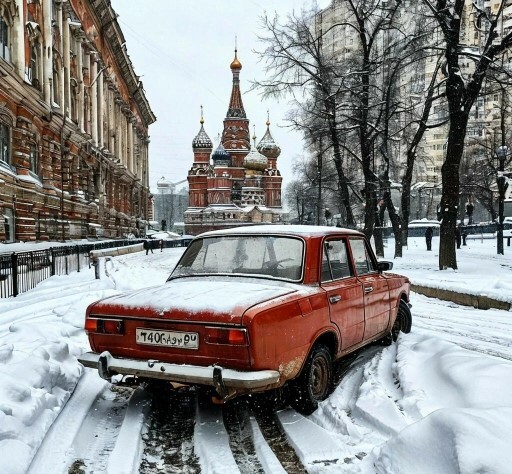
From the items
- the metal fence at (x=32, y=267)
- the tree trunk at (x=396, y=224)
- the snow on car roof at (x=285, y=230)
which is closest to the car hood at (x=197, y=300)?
the snow on car roof at (x=285, y=230)

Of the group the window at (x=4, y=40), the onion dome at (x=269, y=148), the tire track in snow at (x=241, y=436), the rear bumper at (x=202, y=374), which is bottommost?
the tire track in snow at (x=241, y=436)

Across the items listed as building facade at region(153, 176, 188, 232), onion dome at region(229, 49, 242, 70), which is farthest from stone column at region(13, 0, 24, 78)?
building facade at region(153, 176, 188, 232)

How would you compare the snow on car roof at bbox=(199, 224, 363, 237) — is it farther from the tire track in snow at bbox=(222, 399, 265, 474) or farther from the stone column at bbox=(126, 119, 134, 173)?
the stone column at bbox=(126, 119, 134, 173)

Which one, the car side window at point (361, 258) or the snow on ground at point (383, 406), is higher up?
the car side window at point (361, 258)

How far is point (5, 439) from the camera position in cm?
368

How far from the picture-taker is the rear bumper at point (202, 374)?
407 cm

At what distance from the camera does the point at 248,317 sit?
13.4 feet

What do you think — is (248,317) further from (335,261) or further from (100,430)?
(335,261)

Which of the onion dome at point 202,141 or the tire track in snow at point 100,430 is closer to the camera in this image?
the tire track in snow at point 100,430

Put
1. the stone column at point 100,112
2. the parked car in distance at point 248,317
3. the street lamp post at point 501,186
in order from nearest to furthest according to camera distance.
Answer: the parked car in distance at point 248,317
the street lamp post at point 501,186
the stone column at point 100,112

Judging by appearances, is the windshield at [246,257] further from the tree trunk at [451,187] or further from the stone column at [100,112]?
the stone column at [100,112]

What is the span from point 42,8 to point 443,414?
1113 inches

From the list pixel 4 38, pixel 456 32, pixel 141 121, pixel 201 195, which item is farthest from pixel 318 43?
pixel 201 195

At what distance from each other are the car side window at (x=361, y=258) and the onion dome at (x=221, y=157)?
75346mm
